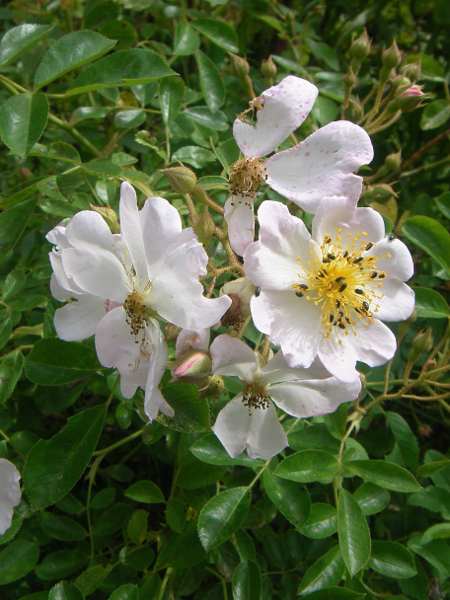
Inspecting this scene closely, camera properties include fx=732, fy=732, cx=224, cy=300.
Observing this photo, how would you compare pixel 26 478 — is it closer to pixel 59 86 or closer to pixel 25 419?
pixel 25 419

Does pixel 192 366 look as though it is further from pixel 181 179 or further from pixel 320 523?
pixel 320 523

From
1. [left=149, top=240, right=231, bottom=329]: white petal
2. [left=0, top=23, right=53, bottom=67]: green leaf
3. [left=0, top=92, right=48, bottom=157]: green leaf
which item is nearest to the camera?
[left=149, top=240, right=231, bottom=329]: white petal

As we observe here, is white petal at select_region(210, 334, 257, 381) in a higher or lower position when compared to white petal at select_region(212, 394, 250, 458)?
higher

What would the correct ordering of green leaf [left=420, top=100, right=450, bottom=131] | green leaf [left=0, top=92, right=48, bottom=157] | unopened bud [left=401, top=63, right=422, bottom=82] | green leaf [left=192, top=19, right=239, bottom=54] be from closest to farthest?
green leaf [left=0, top=92, right=48, bottom=157]
unopened bud [left=401, top=63, right=422, bottom=82]
green leaf [left=192, top=19, right=239, bottom=54]
green leaf [left=420, top=100, right=450, bottom=131]

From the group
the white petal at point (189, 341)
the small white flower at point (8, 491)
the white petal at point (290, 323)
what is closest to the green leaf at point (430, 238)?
the white petal at point (290, 323)

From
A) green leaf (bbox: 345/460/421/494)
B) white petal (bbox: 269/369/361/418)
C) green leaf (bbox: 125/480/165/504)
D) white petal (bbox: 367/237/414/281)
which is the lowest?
green leaf (bbox: 125/480/165/504)

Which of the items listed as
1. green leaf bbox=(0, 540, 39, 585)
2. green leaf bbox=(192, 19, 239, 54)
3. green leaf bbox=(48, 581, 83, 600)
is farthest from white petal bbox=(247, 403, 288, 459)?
green leaf bbox=(192, 19, 239, 54)

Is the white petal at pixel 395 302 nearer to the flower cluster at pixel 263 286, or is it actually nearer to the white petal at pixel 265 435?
the flower cluster at pixel 263 286

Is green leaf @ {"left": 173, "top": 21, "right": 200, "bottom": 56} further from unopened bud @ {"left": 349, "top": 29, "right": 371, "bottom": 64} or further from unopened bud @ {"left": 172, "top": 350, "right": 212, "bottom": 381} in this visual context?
unopened bud @ {"left": 172, "top": 350, "right": 212, "bottom": 381}
